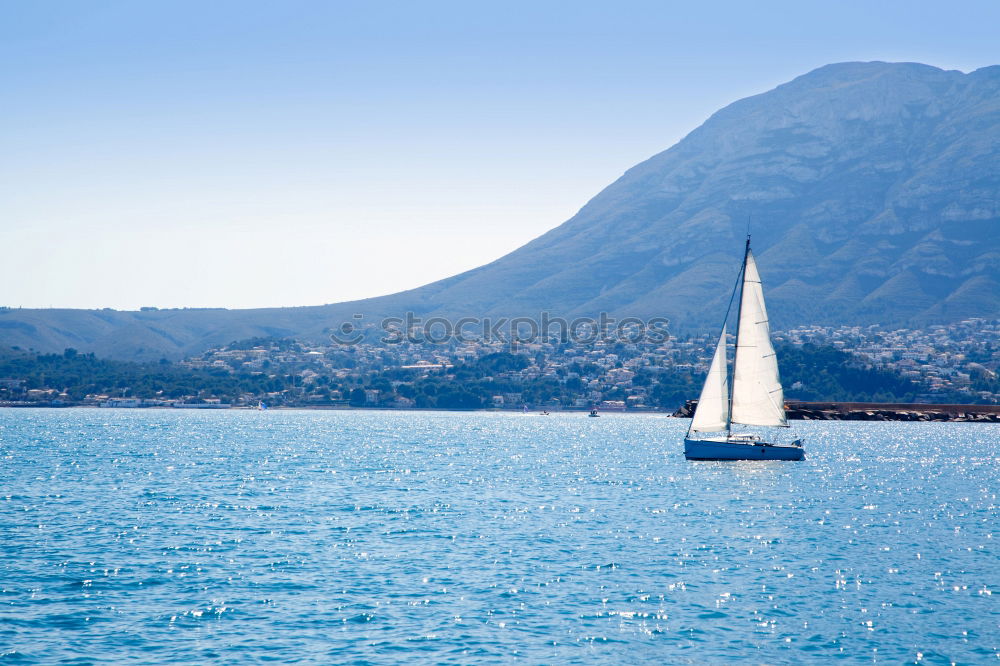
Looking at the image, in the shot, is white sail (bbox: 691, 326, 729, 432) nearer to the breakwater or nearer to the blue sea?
the blue sea

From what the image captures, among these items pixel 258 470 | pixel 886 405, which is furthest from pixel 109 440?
pixel 886 405

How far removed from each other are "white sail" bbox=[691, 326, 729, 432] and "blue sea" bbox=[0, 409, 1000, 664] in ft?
18.9

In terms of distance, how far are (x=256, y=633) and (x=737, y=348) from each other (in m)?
56.5

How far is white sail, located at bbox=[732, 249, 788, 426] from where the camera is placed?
252 ft

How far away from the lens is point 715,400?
254ft

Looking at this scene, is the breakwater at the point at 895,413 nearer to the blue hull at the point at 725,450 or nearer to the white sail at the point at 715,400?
the blue hull at the point at 725,450

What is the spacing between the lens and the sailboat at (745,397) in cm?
7688

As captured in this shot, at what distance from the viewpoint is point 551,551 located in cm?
3812

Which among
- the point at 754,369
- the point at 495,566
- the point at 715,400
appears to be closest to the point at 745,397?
the point at 754,369

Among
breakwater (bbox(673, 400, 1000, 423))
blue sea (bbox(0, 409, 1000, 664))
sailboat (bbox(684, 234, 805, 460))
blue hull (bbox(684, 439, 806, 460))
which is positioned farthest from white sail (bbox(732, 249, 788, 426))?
breakwater (bbox(673, 400, 1000, 423))

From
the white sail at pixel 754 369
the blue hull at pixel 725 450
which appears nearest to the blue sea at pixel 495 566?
the blue hull at pixel 725 450

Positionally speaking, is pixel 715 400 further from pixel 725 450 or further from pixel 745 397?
pixel 725 450

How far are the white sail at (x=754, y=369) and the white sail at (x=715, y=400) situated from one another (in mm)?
1111

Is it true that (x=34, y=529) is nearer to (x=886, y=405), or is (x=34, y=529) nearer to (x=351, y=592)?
(x=351, y=592)
